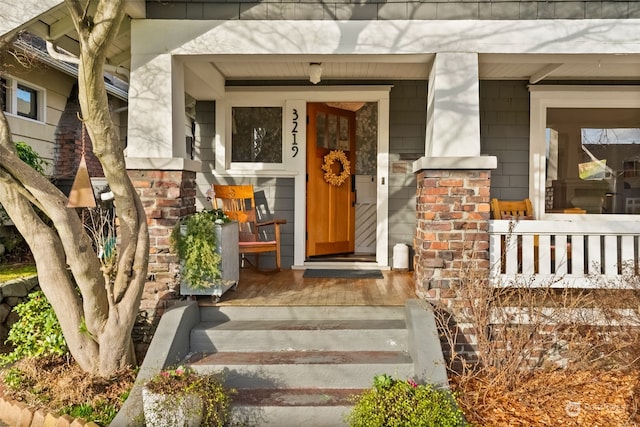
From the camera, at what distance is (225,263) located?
13.6ft

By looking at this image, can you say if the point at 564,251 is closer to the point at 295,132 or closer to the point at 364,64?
the point at 364,64

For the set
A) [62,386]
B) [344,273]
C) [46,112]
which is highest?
[46,112]

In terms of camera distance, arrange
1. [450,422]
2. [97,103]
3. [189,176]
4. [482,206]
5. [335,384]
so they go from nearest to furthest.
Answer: [450,422]
[97,103]
[335,384]
[482,206]
[189,176]

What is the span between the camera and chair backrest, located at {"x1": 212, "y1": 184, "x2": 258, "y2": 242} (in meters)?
5.37

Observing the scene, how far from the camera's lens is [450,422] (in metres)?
2.81

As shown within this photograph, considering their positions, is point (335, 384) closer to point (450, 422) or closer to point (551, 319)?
point (450, 422)

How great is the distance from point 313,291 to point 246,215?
4.43 ft

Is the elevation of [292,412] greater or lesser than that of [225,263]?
lesser

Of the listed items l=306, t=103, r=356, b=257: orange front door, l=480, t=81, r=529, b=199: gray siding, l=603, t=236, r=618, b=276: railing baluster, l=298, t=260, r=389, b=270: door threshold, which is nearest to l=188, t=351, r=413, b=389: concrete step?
l=603, t=236, r=618, b=276: railing baluster

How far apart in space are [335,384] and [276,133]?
3.31 metres

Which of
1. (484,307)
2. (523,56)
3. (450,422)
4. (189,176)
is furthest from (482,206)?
(189,176)

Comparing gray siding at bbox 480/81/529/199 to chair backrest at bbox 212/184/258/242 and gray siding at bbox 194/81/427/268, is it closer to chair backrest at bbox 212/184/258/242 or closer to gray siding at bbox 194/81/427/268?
gray siding at bbox 194/81/427/268

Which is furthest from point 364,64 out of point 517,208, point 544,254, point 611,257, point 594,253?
point 611,257

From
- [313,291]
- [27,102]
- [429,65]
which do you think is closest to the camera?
[429,65]
